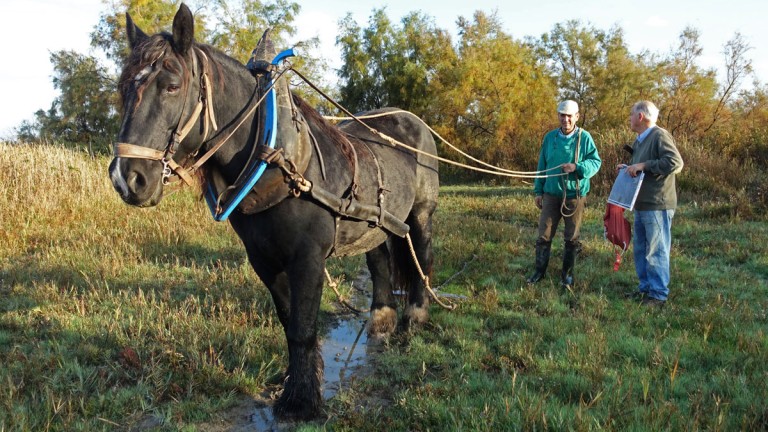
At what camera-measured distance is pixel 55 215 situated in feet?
26.8

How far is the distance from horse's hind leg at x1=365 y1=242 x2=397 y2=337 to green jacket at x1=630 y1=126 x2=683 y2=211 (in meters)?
2.79

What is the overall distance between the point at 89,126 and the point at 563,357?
3214cm

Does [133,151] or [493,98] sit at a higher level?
[493,98]

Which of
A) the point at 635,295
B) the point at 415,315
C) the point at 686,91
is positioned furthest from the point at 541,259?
the point at 686,91

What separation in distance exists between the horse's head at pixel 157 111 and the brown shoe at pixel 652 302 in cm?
448

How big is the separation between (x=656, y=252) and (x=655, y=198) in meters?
0.56

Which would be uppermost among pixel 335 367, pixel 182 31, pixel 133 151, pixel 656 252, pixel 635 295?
pixel 182 31

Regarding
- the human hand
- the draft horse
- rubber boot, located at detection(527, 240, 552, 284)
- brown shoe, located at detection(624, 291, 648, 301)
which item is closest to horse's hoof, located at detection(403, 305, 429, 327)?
the draft horse

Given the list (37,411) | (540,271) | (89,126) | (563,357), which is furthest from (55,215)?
(89,126)

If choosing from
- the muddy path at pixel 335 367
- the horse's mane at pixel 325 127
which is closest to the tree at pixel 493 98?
the muddy path at pixel 335 367

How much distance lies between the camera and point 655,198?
201 inches

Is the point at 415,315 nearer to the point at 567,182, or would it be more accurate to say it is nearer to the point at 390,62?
the point at 567,182

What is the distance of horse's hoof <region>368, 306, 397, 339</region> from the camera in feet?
14.8

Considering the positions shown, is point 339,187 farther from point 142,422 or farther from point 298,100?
point 142,422
